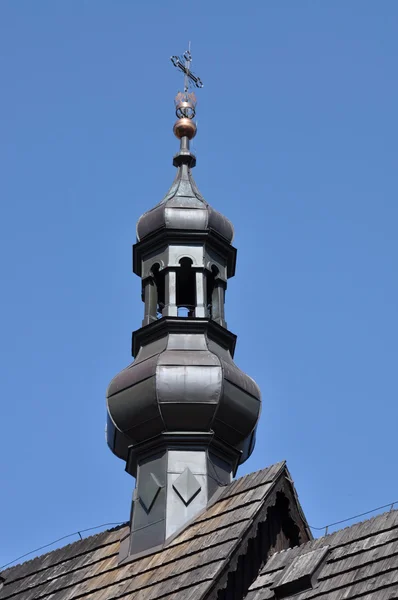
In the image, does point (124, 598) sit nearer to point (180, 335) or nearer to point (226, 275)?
point (180, 335)

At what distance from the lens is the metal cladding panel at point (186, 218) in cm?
2495

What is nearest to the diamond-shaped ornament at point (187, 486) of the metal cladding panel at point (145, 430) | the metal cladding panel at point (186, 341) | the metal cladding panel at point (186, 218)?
the metal cladding panel at point (145, 430)

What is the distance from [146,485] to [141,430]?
0.96 m

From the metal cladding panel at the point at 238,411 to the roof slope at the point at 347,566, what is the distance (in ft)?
10.1

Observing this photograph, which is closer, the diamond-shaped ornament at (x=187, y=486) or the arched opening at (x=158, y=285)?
the diamond-shaped ornament at (x=187, y=486)

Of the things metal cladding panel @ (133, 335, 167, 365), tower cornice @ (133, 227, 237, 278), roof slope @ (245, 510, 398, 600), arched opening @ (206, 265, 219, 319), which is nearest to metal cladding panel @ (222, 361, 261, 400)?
metal cladding panel @ (133, 335, 167, 365)

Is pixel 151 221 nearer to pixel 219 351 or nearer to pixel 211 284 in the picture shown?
pixel 211 284

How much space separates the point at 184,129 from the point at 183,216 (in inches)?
A: 104

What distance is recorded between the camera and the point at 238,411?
74.6 feet

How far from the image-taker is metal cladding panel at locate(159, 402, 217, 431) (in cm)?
2248

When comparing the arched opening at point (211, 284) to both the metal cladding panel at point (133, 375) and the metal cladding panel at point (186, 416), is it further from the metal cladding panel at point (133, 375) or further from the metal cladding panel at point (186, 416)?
the metal cladding panel at point (186, 416)

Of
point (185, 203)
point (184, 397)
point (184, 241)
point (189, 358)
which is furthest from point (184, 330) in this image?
point (185, 203)

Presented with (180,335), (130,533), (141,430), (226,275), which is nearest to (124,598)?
(130,533)

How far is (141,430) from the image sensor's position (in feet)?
75.1
